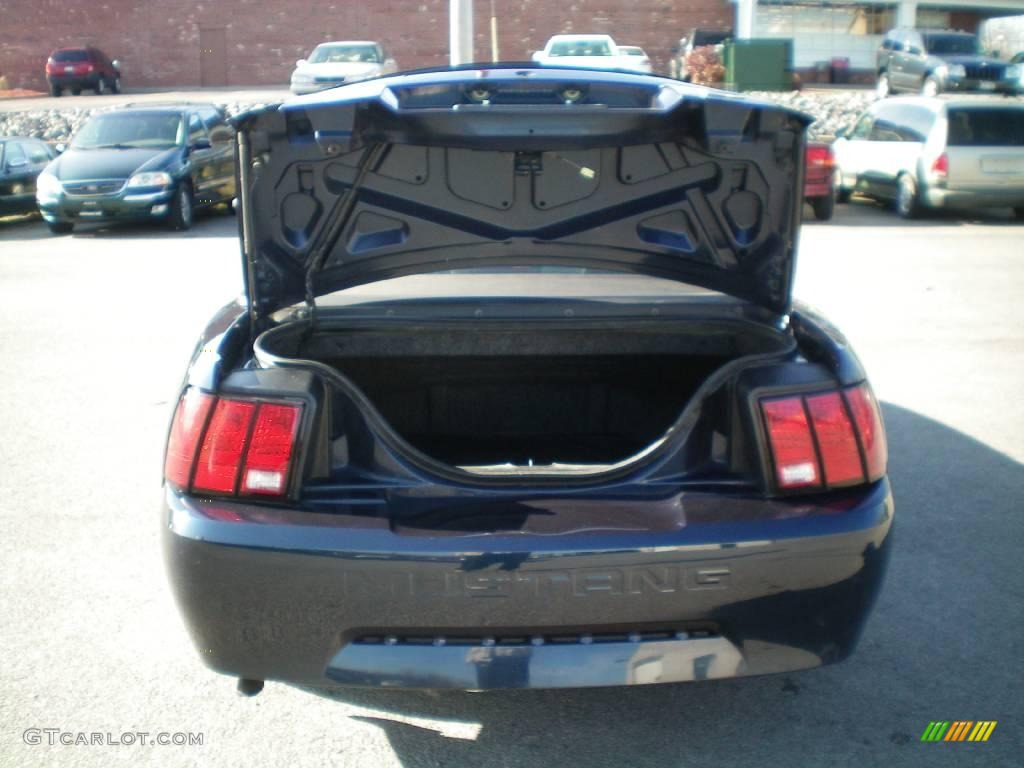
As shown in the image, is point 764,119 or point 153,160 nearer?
point 764,119

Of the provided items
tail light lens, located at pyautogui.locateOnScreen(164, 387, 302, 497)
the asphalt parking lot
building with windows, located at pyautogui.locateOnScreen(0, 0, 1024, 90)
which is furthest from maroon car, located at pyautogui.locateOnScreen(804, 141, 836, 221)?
building with windows, located at pyautogui.locateOnScreen(0, 0, 1024, 90)

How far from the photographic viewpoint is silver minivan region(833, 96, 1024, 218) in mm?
13992

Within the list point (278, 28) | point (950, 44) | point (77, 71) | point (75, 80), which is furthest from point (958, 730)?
point (278, 28)

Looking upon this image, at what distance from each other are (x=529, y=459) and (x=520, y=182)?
949 mm

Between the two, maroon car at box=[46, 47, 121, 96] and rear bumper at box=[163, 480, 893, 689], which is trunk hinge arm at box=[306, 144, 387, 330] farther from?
maroon car at box=[46, 47, 121, 96]

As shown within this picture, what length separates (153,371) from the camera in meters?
7.18

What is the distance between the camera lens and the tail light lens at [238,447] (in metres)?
2.63

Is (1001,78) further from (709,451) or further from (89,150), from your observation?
(709,451)

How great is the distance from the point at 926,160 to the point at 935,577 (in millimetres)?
11712

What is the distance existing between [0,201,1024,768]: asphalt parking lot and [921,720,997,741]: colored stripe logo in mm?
27

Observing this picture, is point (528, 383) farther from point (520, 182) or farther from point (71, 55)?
point (71, 55)

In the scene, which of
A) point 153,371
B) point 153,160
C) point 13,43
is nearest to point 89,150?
point 153,160

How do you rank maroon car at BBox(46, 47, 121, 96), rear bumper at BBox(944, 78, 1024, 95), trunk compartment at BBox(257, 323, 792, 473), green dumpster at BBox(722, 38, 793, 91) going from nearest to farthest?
trunk compartment at BBox(257, 323, 792, 473)
rear bumper at BBox(944, 78, 1024, 95)
green dumpster at BBox(722, 38, 793, 91)
maroon car at BBox(46, 47, 121, 96)

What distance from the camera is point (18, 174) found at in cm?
1612
